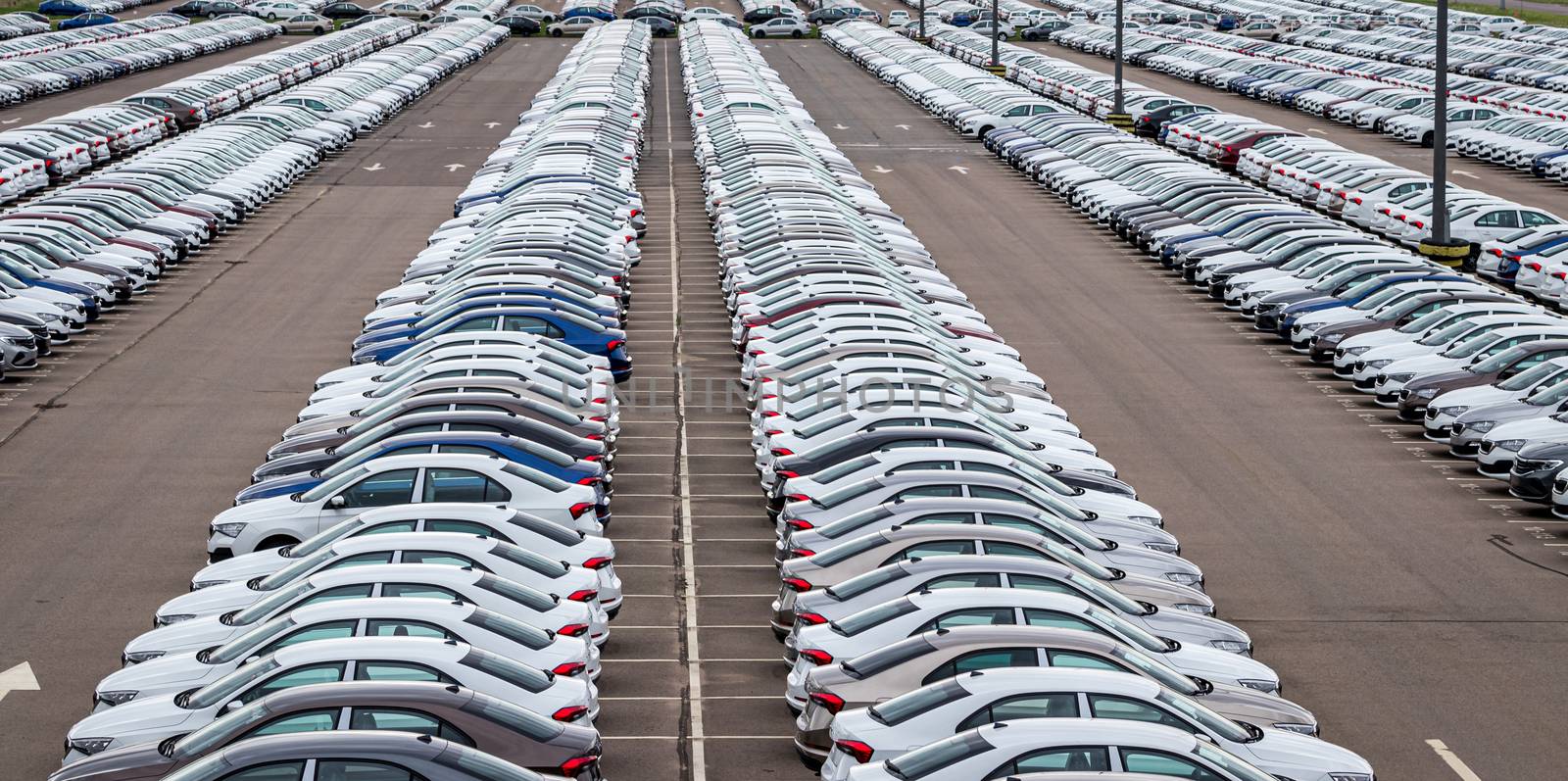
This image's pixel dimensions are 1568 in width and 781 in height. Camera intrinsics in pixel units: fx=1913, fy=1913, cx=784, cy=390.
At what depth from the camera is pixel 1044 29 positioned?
112 m

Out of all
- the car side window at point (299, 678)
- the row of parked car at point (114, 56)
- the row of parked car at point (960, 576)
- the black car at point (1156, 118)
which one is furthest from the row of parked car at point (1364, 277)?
the row of parked car at point (114, 56)

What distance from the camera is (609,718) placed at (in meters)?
16.3

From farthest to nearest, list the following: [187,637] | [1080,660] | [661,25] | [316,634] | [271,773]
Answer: [661,25]
[187,637]
[316,634]
[1080,660]
[271,773]

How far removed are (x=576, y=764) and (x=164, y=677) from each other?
379 cm

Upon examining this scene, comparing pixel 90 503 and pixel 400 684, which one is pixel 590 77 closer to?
pixel 90 503

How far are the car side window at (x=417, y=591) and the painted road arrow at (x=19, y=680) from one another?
11.6ft

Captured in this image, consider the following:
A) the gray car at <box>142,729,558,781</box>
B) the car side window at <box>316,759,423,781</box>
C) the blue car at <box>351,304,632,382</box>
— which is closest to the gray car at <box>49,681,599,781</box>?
the gray car at <box>142,729,558,781</box>

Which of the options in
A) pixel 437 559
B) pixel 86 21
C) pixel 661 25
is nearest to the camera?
pixel 437 559

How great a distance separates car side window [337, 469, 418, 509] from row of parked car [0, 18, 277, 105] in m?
58.6

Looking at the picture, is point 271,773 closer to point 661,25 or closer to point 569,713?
point 569,713

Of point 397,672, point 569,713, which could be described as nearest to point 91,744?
point 397,672

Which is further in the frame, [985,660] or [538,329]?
[538,329]

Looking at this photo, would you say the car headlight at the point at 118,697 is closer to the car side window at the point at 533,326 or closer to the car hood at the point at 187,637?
the car hood at the point at 187,637

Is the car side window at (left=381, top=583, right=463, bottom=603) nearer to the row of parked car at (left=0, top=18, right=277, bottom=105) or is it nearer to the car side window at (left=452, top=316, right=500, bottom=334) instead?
the car side window at (left=452, top=316, right=500, bottom=334)
